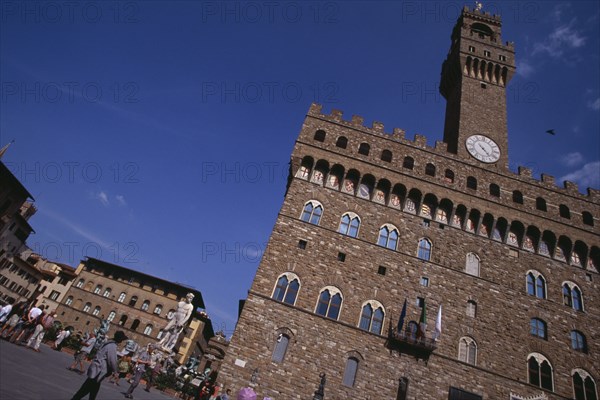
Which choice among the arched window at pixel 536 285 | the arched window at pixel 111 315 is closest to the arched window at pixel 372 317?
the arched window at pixel 536 285

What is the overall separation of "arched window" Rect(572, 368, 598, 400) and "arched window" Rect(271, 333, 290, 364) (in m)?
14.9

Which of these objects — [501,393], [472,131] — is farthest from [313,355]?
[472,131]

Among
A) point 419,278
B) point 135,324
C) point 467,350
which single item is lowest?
point 135,324

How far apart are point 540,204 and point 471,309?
9.28 metres

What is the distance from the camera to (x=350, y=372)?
18.0 metres

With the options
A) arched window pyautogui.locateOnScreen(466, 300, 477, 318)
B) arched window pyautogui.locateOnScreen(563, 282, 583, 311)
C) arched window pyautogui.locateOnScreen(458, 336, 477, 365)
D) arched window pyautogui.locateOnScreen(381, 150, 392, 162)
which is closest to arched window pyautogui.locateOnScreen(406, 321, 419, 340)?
arched window pyautogui.locateOnScreen(458, 336, 477, 365)

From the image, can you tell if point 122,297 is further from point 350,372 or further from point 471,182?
point 471,182

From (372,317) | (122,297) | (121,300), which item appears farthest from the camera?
(122,297)

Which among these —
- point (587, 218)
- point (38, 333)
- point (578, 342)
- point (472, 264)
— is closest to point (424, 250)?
point (472, 264)

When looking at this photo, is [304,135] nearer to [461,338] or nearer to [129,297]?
[461,338]

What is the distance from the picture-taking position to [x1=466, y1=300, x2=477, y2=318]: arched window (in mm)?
20312

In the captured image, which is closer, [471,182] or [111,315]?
[471,182]

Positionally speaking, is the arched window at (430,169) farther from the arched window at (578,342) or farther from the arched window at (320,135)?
the arched window at (578,342)

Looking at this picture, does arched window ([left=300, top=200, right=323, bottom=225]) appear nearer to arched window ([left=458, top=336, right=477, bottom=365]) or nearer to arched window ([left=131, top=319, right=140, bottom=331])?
arched window ([left=458, top=336, right=477, bottom=365])
